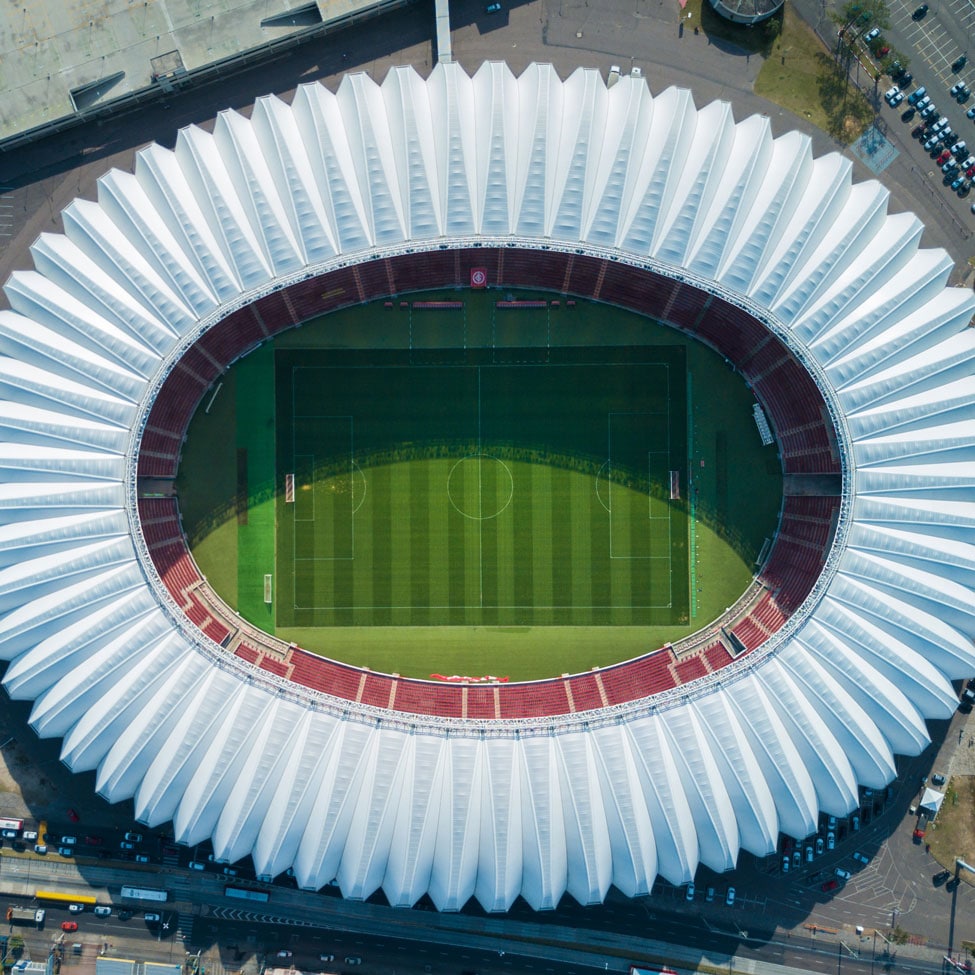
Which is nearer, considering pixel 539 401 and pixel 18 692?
pixel 18 692

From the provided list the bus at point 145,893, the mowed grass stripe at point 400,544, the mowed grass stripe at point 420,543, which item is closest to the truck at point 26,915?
the bus at point 145,893

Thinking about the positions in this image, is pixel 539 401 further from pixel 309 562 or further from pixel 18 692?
pixel 18 692

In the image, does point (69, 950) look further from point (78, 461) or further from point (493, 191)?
point (493, 191)

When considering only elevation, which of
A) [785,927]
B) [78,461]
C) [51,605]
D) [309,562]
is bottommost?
[785,927]

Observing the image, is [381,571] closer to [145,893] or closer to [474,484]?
[474,484]

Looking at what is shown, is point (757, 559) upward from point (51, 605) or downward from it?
upward

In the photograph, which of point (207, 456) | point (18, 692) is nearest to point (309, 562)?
point (207, 456)
